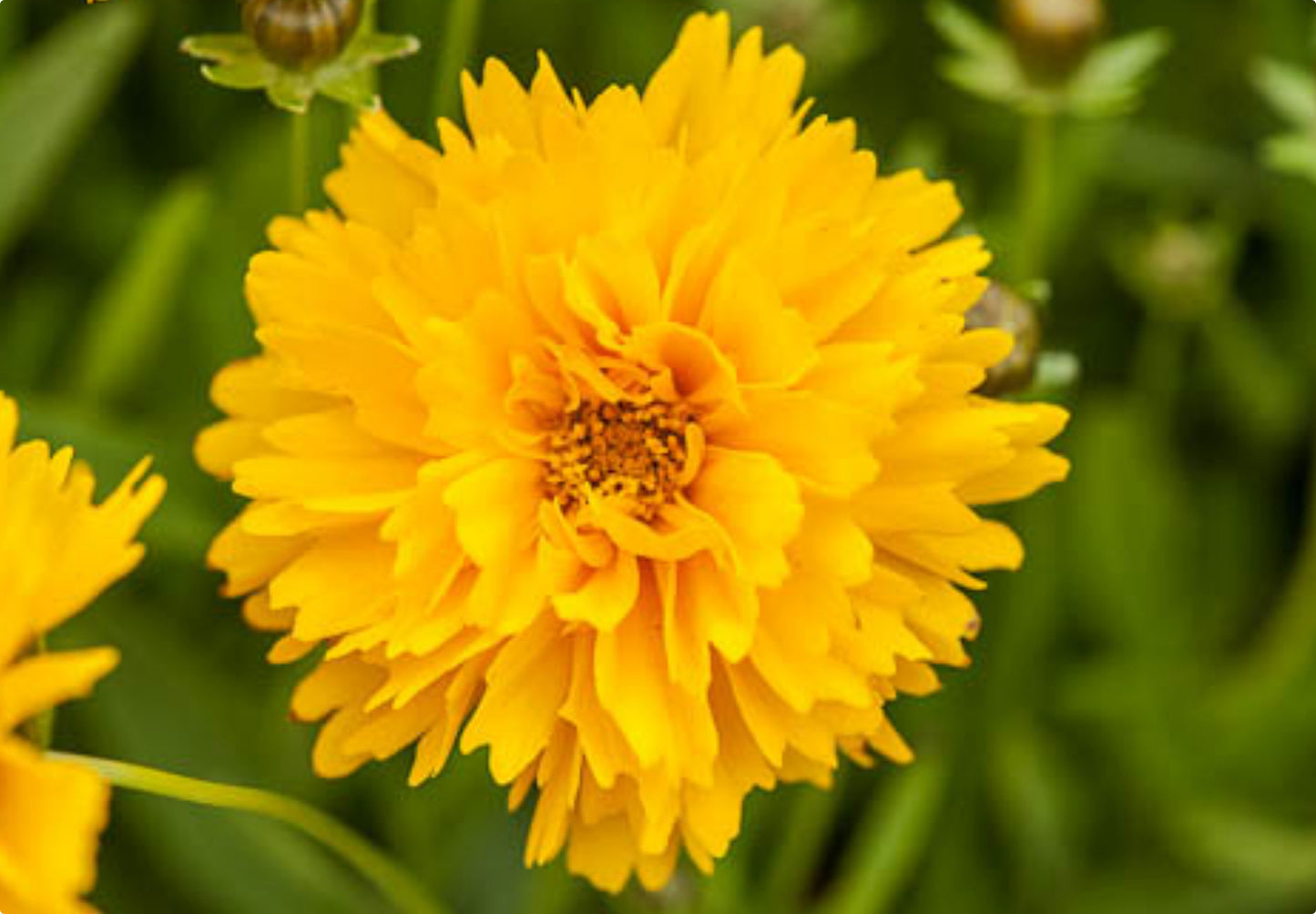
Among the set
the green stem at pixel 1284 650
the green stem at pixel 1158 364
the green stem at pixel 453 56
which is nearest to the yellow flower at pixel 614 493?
the green stem at pixel 453 56

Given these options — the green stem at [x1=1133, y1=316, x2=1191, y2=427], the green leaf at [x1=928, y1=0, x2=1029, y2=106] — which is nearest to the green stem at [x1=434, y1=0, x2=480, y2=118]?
the green leaf at [x1=928, y1=0, x2=1029, y2=106]

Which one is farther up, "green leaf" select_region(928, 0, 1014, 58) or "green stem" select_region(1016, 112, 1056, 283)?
"green leaf" select_region(928, 0, 1014, 58)

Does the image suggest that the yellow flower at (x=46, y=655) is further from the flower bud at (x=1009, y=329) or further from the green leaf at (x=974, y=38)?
the green leaf at (x=974, y=38)

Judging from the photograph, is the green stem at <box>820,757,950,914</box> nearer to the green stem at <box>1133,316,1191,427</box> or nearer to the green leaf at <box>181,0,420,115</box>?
the green stem at <box>1133,316,1191,427</box>

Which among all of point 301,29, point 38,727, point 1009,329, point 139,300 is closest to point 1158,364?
point 1009,329

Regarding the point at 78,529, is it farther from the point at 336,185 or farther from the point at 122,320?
the point at 122,320

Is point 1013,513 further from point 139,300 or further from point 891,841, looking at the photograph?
point 139,300
